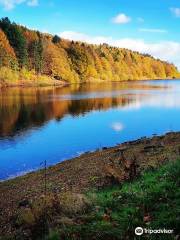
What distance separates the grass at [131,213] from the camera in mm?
9148

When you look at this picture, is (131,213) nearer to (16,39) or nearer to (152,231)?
(152,231)

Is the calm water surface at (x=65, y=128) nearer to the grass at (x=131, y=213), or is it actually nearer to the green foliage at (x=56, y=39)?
the grass at (x=131, y=213)

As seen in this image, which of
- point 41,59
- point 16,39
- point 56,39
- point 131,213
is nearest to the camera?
point 131,213

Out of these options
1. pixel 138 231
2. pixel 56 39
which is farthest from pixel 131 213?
pixel 56 39

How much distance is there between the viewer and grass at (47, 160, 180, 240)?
360 inches

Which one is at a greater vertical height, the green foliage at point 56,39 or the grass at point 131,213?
the green foliage at point 56,39

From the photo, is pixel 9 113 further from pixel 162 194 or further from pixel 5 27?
pixel 5 27

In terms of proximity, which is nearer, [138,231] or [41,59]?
[138,231]

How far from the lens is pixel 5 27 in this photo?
13325 cm

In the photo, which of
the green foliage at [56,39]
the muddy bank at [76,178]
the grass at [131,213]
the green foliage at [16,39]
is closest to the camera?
the grass at [131,213]

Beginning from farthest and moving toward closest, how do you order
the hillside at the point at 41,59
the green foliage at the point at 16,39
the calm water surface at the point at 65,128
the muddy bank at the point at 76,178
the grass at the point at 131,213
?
the green foliage at the point at 16,39, the hillside at the point at 41,59, the calm water surface at the point at 65,128, the muddy bank at the point at 76,178, the grass at the point at 131,213

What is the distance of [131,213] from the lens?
33.8ft

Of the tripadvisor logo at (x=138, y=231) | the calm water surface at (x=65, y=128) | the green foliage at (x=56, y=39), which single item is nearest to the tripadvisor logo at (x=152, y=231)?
the tripadvisor logo at (x=138, y=231)

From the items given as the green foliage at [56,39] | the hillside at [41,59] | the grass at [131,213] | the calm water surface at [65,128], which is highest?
the green foliage at [56,39]
